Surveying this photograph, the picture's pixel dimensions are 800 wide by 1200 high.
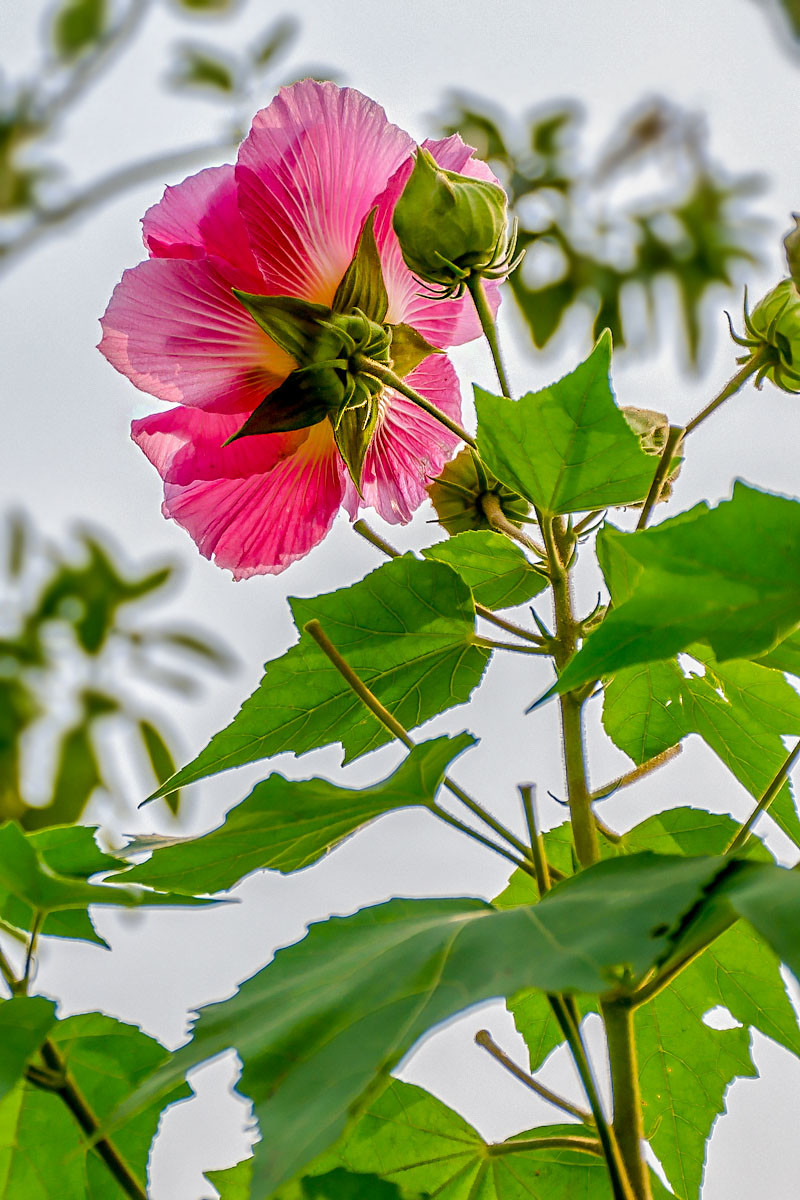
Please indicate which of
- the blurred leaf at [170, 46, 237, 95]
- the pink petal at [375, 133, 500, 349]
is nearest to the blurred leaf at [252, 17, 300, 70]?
the blurred leaf at [170, 46, 237, 95]

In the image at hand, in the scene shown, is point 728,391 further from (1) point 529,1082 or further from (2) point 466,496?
(1) point 529,1082

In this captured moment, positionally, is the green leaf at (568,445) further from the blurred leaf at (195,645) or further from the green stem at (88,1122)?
the blurred leaf at (195,645)

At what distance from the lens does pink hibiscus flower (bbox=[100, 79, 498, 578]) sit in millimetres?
479

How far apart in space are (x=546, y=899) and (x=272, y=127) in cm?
33

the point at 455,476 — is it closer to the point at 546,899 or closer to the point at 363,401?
the point at 363,401

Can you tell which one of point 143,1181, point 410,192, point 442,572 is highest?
point 410,192

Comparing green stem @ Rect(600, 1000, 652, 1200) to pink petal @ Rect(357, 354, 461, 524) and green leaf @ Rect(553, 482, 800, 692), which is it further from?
pink petal @ Rect(357, 354, 461, 524)

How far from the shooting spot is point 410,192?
1.47 feet

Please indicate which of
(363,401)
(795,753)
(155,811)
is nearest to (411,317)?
(363,401)

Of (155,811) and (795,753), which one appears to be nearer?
(795,753)

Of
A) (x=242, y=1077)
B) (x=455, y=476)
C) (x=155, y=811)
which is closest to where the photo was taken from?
(x=242, y=1077)

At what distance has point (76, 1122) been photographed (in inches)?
17.2

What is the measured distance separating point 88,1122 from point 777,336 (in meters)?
0.40

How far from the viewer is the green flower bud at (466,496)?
1.69 ft
